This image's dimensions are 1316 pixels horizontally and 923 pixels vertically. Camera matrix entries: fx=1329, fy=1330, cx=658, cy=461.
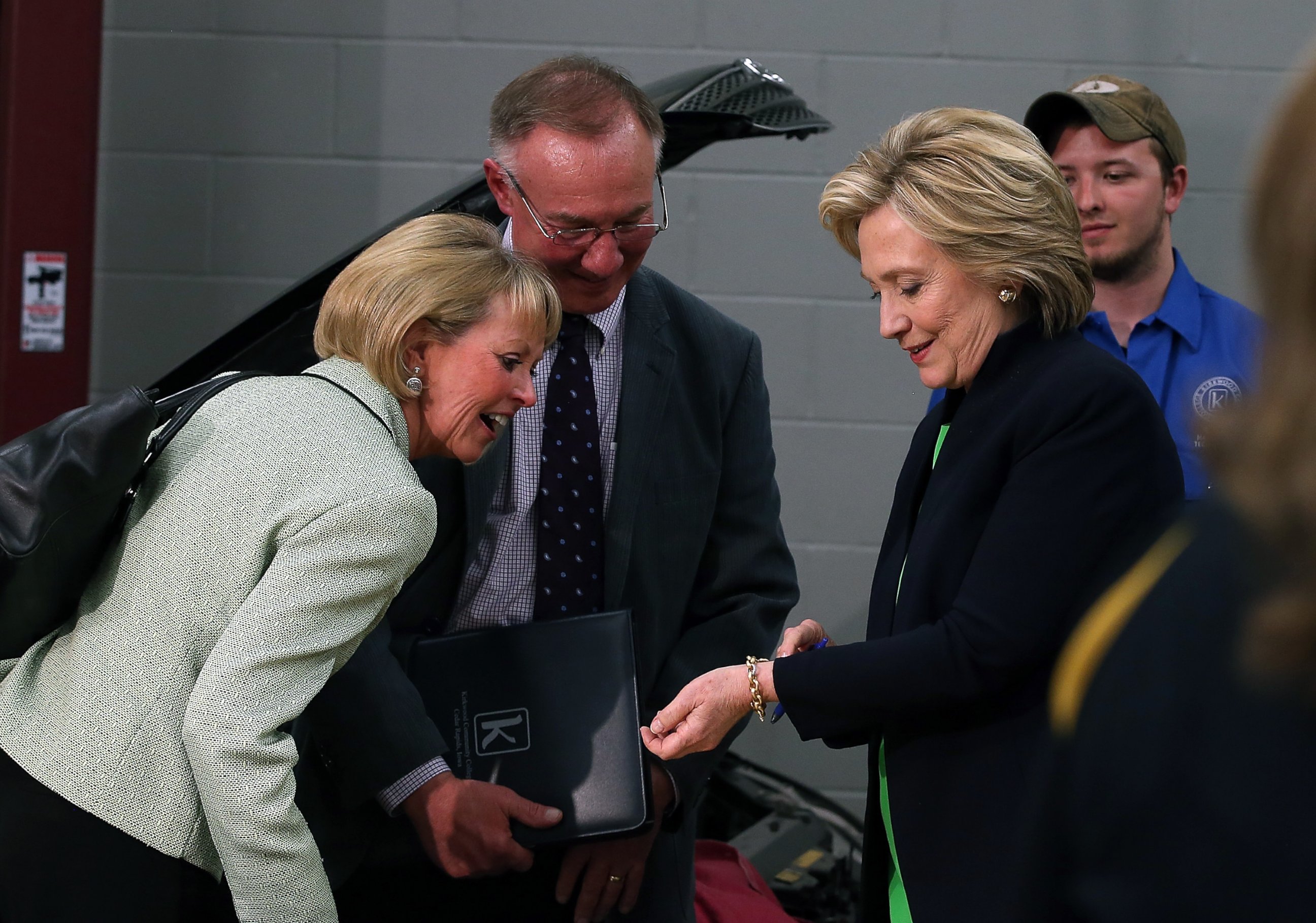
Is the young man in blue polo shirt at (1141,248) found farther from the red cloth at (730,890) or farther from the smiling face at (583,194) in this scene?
the red cloth at (730,890)

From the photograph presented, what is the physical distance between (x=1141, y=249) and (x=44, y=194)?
2139 millimetres

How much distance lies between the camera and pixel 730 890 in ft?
7.34

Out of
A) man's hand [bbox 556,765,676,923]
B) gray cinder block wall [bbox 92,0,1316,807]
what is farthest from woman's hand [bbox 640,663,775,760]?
gray cinder block wall [bbox 92,0,1316,807]

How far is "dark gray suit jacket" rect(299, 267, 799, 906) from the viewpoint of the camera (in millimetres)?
1575

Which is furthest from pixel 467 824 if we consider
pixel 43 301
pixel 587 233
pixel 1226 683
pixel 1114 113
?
pixel 43 301

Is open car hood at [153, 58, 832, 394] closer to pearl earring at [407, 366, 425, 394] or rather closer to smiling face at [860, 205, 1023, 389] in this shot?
pearl earring at [407, 366, 425, 394]

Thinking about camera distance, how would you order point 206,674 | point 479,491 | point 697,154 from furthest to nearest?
1. point 697,154
2. point 479,491
3. point 206,674

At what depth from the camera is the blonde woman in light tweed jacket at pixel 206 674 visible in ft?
3.91

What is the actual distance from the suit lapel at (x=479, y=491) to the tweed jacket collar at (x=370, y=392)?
0.25 m

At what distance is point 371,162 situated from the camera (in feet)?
10.3

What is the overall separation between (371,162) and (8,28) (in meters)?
0.79

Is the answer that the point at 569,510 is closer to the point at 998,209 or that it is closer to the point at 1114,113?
the point at 998,209

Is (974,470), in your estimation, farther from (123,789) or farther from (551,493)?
(123,789)

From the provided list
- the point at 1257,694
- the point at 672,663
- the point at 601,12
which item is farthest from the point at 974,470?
the point at 601,12
